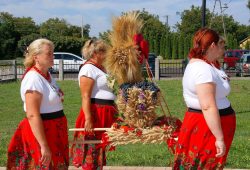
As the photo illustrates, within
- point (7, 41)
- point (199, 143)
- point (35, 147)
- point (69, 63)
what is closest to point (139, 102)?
point (199, 143)

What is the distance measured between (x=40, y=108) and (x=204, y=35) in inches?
59.1

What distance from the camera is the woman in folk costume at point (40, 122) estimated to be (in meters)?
4.18

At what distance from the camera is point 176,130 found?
16.3 ft

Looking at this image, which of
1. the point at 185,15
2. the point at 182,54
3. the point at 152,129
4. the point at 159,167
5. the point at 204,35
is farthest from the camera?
the point at 185,15

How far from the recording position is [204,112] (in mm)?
3873

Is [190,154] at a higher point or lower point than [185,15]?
lower

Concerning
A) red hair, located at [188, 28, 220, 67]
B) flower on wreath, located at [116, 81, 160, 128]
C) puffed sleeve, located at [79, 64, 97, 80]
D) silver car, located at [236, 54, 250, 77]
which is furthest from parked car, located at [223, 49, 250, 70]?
red hair, located at [188, 28, 220, 67]

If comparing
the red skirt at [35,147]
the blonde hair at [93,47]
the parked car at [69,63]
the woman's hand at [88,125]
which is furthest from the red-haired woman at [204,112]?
the parked car at [69,63]

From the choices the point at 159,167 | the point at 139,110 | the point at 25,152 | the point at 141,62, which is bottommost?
the point at 159,167

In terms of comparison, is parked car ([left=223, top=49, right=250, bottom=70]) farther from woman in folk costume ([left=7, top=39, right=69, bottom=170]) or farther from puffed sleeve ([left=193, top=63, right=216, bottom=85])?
puffed sleeve ([left=193, top=63, right=216, bottom=85])

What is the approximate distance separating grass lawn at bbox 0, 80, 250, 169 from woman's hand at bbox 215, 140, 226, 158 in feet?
8.74

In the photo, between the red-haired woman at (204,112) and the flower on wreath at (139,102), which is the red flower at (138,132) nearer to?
the flower on wreath at (139,102)

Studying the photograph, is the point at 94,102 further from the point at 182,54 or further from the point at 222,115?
the point at 182,54

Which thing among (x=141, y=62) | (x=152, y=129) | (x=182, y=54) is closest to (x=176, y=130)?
(x=152, y=129)
